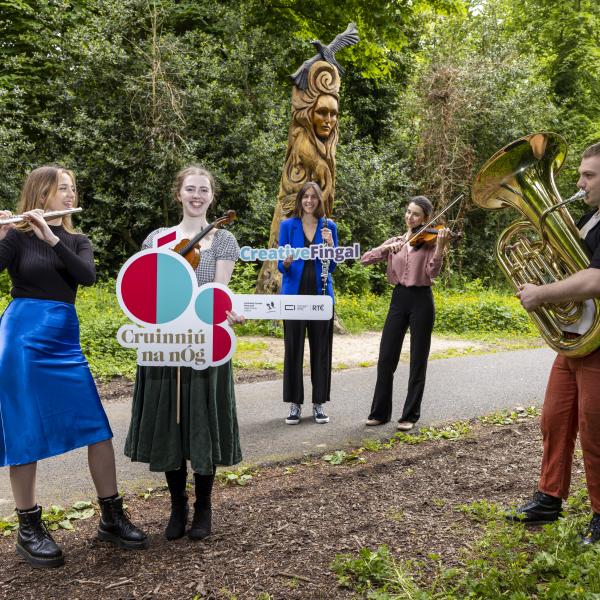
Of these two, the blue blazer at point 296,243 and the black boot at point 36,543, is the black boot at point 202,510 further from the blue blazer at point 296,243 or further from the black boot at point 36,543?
the blue blazer at point 296,243

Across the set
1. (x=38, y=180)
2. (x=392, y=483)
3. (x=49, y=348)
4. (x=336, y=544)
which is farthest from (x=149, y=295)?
(x=392, y=483)

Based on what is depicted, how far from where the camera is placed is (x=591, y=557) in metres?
2.97

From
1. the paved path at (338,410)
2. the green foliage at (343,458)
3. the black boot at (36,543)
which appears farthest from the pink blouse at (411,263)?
the black boot at (36,543)

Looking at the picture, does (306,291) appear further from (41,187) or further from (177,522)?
(41,187)

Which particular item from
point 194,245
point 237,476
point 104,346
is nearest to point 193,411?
point 194,245

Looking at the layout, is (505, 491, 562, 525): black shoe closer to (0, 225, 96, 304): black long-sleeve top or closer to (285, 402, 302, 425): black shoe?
(285, 402, 302, 425): black shoe

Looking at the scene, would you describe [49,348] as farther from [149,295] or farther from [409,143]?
A: [409,143]

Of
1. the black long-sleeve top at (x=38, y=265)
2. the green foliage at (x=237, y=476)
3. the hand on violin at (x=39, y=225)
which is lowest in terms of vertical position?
the green foliage at (x=237, y=476)

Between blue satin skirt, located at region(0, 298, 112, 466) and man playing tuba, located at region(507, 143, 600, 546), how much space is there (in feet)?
7.78

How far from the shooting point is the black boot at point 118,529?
3.43 m

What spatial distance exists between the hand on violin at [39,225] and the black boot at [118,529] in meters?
1.40

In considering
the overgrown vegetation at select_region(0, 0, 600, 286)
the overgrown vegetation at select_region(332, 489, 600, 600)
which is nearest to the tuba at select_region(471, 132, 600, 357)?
the overgrown vegetation at select_region(332, 489, 600, 600)

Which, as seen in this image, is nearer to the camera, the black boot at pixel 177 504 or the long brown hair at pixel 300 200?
the black boot at pixel 177 504

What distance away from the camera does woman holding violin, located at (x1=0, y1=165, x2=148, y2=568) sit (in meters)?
3.25
